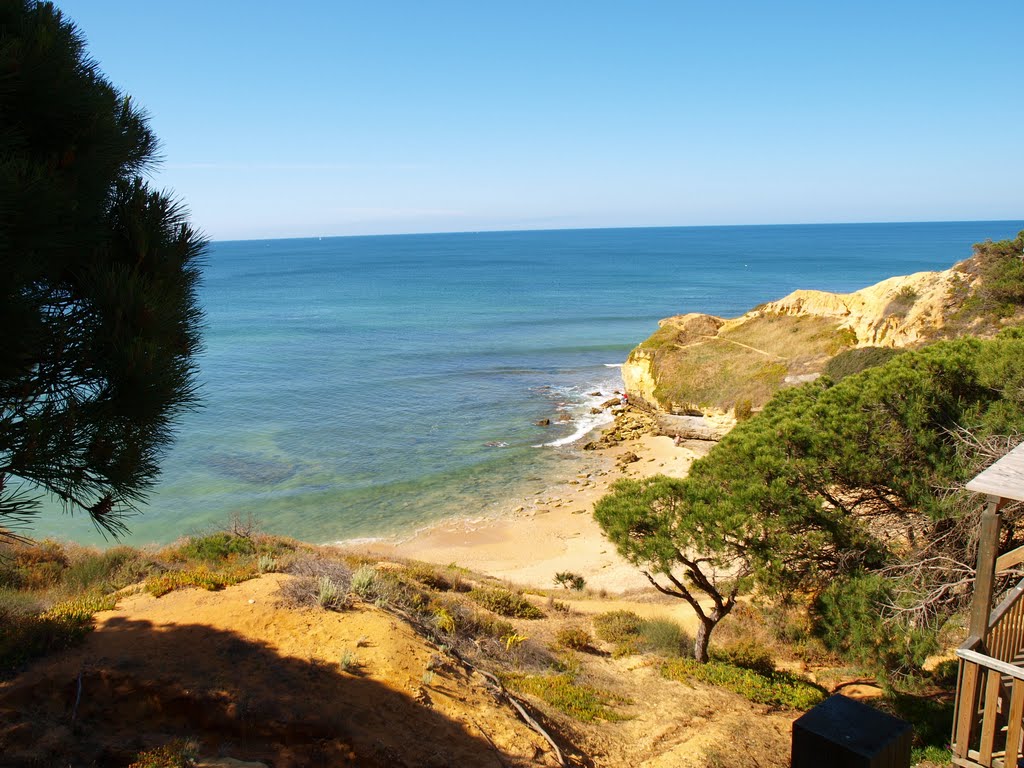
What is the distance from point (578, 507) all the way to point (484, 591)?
12908 millimetres

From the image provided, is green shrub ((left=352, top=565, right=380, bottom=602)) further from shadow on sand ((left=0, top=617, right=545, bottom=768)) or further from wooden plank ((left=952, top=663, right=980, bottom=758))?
wooden plank ((left=952, top=663, right=980, bottom=758))

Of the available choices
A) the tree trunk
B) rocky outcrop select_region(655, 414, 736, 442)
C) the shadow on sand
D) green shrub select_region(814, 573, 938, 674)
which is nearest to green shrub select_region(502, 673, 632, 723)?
the shadow on sand

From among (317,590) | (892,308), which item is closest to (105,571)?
(317,590)

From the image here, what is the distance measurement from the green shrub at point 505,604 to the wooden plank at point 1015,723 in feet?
28.2

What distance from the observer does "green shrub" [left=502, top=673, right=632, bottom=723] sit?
27.6ft

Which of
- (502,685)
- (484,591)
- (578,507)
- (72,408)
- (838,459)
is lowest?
(578,507)

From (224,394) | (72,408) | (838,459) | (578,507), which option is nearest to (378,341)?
(224,394)

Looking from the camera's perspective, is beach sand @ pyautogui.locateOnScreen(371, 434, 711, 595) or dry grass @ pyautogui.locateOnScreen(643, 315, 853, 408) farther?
dry grass @ pyautogui.locateOnScreen(643, 315, 853, 408)

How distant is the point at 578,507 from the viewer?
2612 centimetres

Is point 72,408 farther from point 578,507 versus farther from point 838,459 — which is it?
point 578,507

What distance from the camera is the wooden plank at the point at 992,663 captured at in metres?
5.64

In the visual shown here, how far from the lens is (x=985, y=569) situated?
6262 mm

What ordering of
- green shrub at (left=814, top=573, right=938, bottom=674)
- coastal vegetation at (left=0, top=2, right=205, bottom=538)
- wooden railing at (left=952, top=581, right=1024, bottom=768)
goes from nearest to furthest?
coastal vegetation at (left=0, top=2, right=205, bottom=538) < wooden railing at (left=952, top=581, right=1024, bottom=768) < green shrub at (left=814, top=573, right=938, bottom=674)

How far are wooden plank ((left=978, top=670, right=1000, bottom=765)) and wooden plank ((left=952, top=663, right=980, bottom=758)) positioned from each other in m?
0.11
